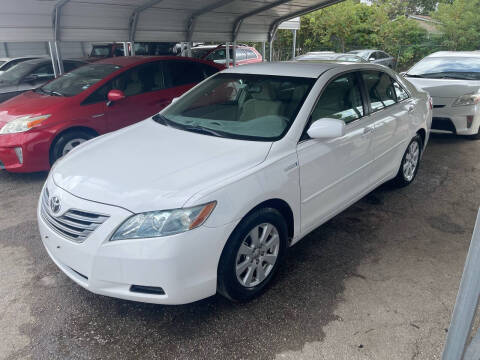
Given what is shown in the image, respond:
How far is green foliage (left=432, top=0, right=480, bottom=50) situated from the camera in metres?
19.2

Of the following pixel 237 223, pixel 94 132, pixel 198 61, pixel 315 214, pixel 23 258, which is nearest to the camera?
pixel 237 223

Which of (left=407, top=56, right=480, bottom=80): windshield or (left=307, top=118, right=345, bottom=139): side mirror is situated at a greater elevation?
(left=307, top=118, right=345, bottom=139): side mirror

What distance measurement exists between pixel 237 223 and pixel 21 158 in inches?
147

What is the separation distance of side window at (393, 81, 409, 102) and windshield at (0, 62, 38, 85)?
7.65m

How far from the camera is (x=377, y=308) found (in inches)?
109

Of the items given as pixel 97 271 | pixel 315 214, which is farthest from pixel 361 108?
pixel 97 271

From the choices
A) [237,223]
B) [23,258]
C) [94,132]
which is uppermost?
[237,223]

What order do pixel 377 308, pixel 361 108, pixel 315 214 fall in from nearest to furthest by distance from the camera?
1. pixel 377 308
2. pixel 315 214
3. pixel 361 108

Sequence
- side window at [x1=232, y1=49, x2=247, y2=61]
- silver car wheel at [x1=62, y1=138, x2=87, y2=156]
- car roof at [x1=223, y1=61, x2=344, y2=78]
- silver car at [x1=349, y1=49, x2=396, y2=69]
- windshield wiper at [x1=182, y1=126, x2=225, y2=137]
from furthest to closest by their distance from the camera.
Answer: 1. silver car at [x1=349, y1=49, x2=396, y2=69]
2. side window at [x1=232, y1=49, x2=247, y2=61]
3. silver car wheel at [x1=62, y1=138, x2=87, y2=156]
4. car roof at [x1=223, y1=61, x2=344, y2=78]
5. windshield wiper at [x1=182, y1=126, x2=225, y2=137]

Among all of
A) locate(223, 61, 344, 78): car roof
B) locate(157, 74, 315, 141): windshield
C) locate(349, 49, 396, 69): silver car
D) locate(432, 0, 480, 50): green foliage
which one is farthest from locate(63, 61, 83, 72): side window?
locate(432, 0, 480, 50): green foliage

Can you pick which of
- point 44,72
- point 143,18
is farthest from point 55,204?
point 44,72

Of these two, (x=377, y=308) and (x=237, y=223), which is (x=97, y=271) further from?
(x=377, y=308)

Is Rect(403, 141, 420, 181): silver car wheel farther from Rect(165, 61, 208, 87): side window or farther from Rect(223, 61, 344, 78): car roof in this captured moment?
Rect(165, 61, 208, 87): side window

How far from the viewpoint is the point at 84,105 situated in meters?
5.40
